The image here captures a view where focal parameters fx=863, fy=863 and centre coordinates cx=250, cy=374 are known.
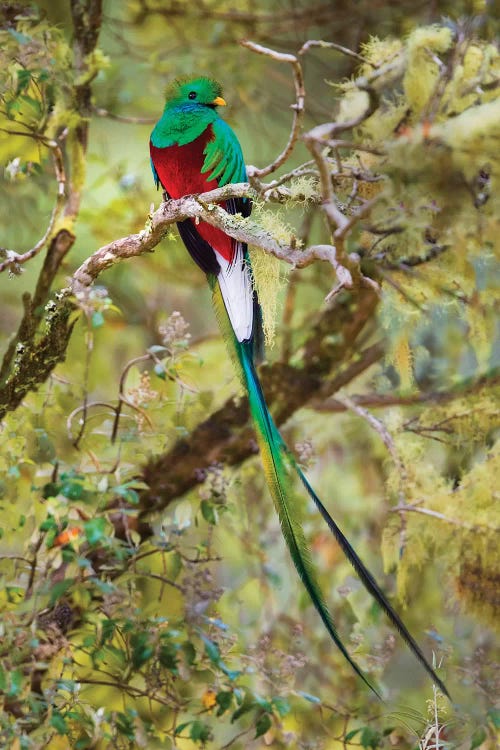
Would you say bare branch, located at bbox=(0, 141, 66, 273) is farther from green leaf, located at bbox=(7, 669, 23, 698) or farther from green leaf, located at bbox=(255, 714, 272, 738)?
green leaf, located at bbox=(255, 714, 272, 738)

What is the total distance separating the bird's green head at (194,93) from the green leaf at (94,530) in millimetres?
825

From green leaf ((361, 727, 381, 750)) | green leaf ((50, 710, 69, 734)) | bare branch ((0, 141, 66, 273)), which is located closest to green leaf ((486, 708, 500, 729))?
green leaf ((361, 727, 381, 750))

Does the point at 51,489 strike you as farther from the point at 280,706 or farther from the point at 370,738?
the point at 370,738

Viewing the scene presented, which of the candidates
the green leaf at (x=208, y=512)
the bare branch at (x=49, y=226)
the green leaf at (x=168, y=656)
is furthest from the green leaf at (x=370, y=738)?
the bare branch at (x=49, y=226)

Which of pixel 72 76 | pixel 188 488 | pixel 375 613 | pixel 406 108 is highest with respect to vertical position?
pixel 72 76

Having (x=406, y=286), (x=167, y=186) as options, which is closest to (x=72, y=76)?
(x=167, y=186)

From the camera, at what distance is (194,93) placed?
1.70m

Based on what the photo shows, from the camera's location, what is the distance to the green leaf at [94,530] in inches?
63.5

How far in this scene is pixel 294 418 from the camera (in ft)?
8.44

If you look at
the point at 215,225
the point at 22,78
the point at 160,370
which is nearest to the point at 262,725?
the point at 160,370

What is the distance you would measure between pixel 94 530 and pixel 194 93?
869 millimetres

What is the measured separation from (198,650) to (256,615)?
0.77 metres

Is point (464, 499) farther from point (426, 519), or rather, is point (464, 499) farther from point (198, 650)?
point (198, 650)

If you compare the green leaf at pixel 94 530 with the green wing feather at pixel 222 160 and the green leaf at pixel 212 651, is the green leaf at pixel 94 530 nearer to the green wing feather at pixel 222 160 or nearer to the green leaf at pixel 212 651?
the green leaf at pixel 212 651
